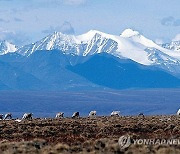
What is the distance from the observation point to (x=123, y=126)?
102ft

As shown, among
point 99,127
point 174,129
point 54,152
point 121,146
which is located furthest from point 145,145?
point 99,127

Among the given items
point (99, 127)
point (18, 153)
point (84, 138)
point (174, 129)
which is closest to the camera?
point (18, 153)

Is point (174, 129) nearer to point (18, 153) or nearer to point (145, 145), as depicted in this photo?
point (145, 145)

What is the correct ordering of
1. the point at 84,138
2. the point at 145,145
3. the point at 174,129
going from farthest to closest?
the point at 174,129 < the point at 84,138 < the point at 145,145

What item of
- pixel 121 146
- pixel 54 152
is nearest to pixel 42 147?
pixel 54 152

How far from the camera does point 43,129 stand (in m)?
29.1

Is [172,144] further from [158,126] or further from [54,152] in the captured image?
[158,126]

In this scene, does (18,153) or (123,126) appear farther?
(123,126)

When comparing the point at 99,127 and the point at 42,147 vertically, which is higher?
the point at 99,127

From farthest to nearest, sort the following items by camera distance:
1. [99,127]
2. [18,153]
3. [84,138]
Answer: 1. [99,127]
2. [84,138]
3. [18,153]

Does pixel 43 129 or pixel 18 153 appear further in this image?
pixel 43 129

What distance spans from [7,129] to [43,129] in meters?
2.16

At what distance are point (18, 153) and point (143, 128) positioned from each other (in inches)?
474

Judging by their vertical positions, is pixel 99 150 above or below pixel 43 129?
below
